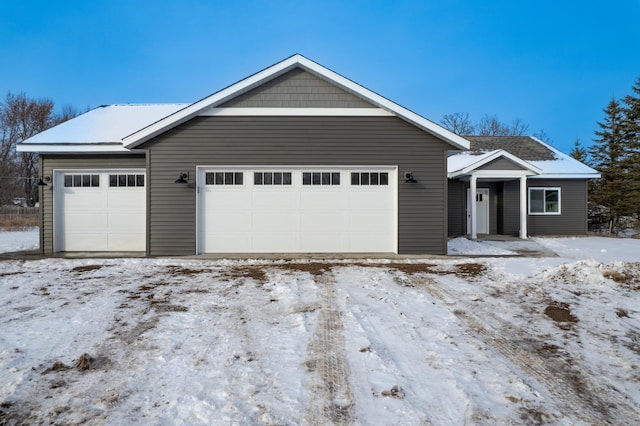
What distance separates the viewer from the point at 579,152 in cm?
2762

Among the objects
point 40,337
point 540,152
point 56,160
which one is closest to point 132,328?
point 40,337

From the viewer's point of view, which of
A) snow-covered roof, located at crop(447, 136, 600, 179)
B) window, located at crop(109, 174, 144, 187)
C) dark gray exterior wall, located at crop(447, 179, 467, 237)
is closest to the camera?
window, located at crop(109, 174, 144, 187)

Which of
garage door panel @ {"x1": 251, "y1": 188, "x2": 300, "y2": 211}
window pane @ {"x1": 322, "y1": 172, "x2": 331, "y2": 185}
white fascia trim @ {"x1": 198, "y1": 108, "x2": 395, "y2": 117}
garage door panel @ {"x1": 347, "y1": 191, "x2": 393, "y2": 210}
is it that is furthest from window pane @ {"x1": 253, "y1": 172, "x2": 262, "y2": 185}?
garage door panel @ {"x1": 347, "y1": 191, "x2": 393, "y2": 210}

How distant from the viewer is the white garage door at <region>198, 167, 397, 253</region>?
382 inches

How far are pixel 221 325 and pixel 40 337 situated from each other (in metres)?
1.84

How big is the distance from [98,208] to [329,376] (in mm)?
9367

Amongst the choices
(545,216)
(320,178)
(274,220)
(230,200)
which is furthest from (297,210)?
(545,216)

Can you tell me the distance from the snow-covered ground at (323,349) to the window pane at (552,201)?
32.4 feet

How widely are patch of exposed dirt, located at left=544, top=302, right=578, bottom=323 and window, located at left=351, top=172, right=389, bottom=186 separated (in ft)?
17.1

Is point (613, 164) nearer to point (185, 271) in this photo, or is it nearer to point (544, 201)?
point (544, 201)

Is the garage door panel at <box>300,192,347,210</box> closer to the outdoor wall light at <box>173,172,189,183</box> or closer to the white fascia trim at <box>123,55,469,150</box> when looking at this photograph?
the white fascia trim at <box>123,55,469,150</box>

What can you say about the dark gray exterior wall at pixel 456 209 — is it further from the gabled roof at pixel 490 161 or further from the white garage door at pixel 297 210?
the white garage door at pixel 297 210

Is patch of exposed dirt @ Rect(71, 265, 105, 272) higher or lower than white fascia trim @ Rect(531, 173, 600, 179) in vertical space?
lower

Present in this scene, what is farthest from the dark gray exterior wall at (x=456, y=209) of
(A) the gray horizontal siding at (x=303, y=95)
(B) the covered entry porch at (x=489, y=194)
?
(A) the gray horizontal siding at (x=303, y=95)
